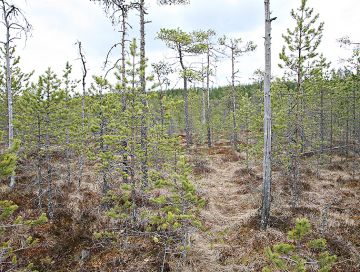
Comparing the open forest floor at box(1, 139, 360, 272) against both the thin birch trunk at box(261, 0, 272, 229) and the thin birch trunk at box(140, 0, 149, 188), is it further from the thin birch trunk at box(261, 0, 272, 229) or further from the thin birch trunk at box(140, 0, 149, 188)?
the thin birch trunk at box(140, 0, 149, 188)

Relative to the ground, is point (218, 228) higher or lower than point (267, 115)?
lower

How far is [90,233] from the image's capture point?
29.6ft

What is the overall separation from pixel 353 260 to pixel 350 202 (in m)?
5.89

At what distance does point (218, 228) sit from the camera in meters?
9.52

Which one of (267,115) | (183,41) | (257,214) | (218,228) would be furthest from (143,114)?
(183,41)

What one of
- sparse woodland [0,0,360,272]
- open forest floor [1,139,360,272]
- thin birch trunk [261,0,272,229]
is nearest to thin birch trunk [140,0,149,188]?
sparse woodland [0,0,360,272]

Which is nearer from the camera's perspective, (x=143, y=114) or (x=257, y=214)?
(x=143, y=114)

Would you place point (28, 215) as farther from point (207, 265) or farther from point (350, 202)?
point (350, 202)

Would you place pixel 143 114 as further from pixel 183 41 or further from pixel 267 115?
pixel 183 41

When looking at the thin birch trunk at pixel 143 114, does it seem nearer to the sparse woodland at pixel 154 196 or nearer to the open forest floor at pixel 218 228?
the sparse woodland at pixel 154 196

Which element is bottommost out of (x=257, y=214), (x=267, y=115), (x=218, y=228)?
(x=218, y=228)

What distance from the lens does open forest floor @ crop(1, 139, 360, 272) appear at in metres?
7.55

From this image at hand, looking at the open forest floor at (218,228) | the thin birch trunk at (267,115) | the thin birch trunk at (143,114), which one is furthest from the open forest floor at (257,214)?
the thin birch trunk at (143,114)

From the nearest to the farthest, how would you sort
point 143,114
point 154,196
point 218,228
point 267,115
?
point 143,114 < point 267,115 < point 218,228 < point 154,196
